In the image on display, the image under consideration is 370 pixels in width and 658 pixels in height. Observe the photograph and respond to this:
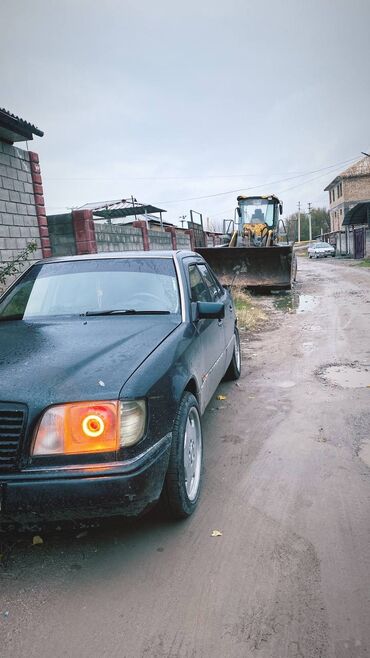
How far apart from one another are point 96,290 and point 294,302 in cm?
952

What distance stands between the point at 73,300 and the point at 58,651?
7.44 ft

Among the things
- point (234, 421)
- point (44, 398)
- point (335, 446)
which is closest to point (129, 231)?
point (234, 421)

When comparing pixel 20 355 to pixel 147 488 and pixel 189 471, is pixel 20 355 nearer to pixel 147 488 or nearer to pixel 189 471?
pixel 147 488

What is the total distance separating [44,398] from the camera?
6.63ft

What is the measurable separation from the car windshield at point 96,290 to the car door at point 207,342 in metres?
0.26

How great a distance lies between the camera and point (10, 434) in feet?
6.56

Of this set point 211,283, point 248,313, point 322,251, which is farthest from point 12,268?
point 322,251

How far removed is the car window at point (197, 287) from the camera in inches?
142

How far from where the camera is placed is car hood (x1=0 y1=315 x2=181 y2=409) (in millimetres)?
2045

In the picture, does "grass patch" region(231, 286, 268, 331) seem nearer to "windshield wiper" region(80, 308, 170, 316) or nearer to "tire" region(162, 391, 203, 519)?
"windshield wiper" region(80, 308, 170, 316)

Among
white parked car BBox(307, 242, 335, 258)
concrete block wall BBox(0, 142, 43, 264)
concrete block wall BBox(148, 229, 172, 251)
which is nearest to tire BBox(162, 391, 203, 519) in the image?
concrete block wall BBox(0, 142, 43, 264)

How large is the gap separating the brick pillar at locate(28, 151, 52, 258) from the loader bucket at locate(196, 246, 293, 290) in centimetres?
577

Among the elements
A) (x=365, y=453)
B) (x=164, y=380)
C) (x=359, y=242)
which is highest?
(x=359, y=242)

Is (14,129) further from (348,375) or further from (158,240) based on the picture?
(158,240)
